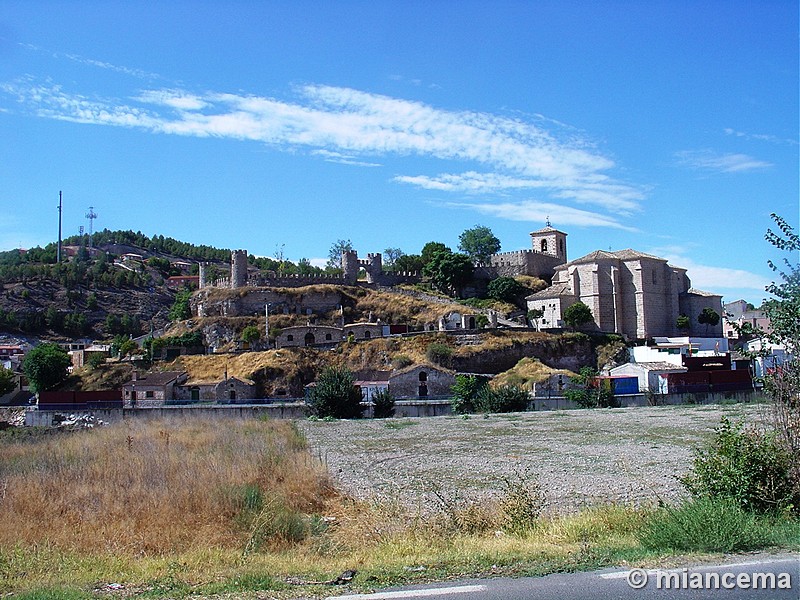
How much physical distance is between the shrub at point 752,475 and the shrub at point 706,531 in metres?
0.53

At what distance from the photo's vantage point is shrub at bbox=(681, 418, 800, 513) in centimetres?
798

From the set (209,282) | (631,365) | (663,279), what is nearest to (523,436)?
(631,365)

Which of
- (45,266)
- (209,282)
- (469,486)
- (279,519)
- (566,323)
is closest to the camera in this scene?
(279,519)

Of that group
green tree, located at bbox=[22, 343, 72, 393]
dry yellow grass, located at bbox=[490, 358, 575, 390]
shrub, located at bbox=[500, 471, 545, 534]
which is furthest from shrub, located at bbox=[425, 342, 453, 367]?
shrub, located at bbox=[500, 471, 545, 534]

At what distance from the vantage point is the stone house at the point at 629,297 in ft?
202

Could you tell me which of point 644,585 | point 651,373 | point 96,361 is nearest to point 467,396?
point 651,373

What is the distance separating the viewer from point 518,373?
52969 mm

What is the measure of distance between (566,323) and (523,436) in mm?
37747

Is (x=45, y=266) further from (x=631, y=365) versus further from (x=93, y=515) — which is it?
(x=93, y=515)

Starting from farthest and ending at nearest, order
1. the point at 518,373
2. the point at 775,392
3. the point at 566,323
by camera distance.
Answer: the point at 566,323 → the point at 518,373 → the point at 775,392

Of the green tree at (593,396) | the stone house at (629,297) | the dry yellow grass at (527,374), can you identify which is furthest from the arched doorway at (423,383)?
the stone house at (629,297)

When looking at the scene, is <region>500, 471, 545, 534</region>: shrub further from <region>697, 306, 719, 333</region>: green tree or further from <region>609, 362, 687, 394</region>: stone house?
<region>697, 306, 719, 333</region>: green tree

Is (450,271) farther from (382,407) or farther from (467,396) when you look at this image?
(382,407)

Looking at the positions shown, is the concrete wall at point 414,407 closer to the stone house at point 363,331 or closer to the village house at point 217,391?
the village house at point 217,391
